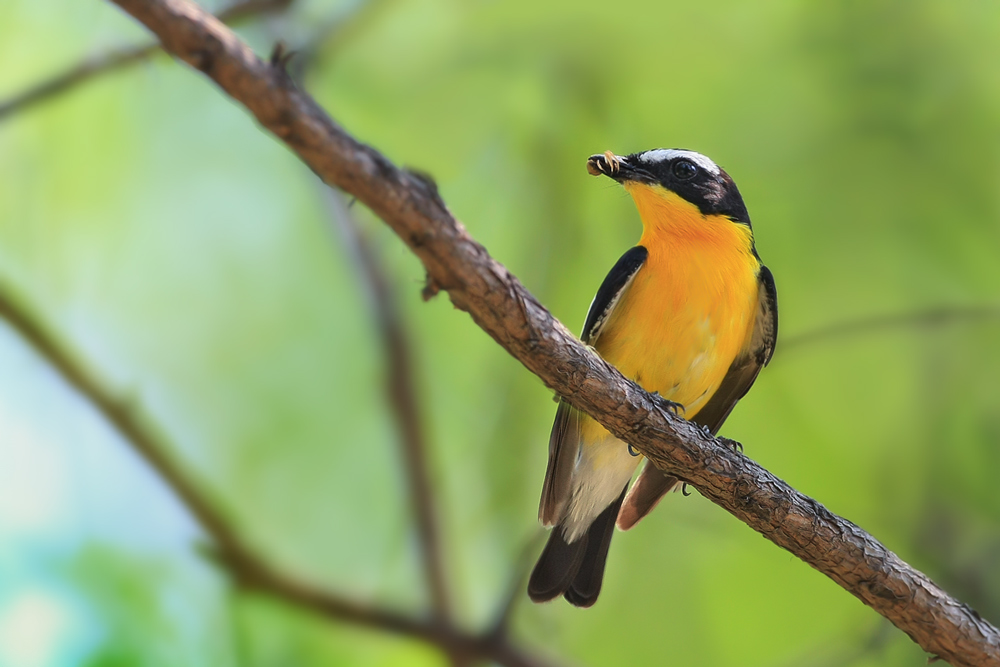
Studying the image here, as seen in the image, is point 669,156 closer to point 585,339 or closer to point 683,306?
point 683,306

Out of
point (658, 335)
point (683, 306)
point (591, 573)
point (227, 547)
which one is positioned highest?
point (683, 306)

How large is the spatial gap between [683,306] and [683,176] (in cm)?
81

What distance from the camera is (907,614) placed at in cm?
360

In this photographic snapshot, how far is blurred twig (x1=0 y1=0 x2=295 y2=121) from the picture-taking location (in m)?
5.04

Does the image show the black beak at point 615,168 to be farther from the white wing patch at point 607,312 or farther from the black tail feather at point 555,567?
the black tail feather at point 555,567

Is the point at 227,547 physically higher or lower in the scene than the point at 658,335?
lower

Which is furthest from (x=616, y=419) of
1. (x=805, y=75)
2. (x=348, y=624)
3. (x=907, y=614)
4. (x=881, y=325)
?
(x=805, y=75)

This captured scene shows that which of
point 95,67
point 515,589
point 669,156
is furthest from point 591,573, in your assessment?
point 95,67

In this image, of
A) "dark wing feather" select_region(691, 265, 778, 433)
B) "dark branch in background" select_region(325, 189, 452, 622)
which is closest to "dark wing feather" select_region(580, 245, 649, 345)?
"dark wing feather" select_region(691, 265, 778, 433)

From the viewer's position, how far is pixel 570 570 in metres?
4.89

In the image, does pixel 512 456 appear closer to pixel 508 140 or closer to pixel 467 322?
pixel 467 322

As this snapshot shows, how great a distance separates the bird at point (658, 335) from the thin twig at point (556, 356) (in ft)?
2.80

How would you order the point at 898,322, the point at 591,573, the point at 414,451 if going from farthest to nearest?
the point at 414,451 → the point at 898,322 → the point at 591,573

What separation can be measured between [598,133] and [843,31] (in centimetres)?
213
